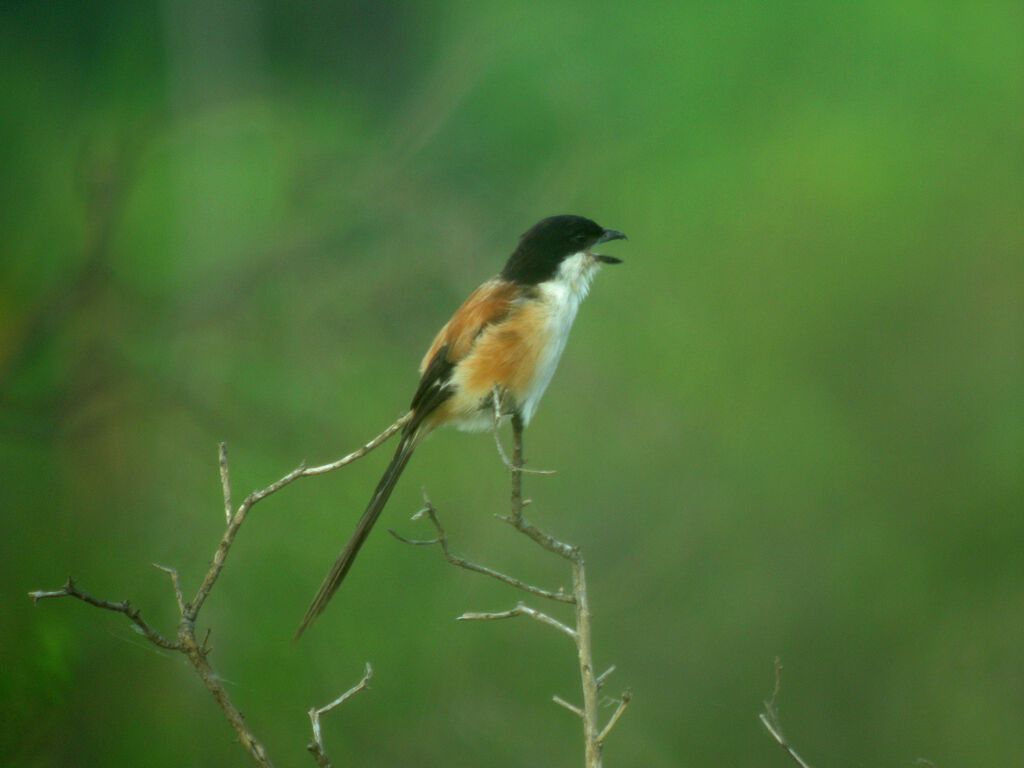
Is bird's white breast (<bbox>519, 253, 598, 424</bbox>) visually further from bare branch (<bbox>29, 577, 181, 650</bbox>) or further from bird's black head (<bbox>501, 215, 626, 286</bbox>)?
bare branch (<bbox>29, 577, 181, 650</bbox>)

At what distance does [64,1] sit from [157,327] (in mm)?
→ 722

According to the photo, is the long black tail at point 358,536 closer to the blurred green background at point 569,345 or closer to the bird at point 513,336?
the bird at point 513,336

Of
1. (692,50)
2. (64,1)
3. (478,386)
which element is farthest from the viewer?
(692,50)

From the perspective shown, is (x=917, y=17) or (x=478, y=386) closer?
(x=478, y=386)

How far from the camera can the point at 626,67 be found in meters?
2.31

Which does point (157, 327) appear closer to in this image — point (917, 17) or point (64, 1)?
point (64, 1)

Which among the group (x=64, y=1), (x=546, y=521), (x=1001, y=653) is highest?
(x=64, y=1)

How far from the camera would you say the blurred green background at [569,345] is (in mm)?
2188

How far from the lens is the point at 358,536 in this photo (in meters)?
1.46

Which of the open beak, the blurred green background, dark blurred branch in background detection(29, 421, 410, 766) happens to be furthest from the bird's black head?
the blurred green background

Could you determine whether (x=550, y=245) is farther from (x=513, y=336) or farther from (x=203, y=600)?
(x=203, y=600)

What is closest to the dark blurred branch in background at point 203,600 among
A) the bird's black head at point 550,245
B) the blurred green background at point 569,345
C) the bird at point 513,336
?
the bird at point 513,336

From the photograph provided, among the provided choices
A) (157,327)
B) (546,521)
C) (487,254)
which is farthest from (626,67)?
(157,327)

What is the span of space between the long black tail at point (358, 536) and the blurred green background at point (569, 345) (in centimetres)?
69
